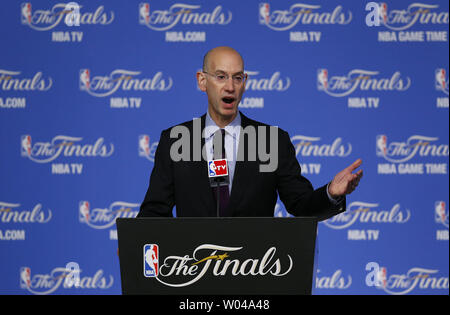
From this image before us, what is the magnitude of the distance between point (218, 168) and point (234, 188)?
0.48 metres

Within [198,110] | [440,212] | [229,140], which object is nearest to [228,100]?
[229,140]

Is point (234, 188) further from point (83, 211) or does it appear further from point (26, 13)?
point (26, 13)

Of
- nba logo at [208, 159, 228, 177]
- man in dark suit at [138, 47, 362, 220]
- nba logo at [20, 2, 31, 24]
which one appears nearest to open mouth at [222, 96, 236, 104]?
man in dark suit at [138, 47, 362, 220]

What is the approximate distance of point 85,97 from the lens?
4672 mm

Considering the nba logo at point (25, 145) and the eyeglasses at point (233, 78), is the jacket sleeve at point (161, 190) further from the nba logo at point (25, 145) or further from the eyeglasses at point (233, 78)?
the nba logo at point (25, 145)

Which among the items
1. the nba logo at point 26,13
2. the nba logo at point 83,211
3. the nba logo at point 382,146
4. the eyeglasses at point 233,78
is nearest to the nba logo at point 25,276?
the nba logo at point 83,211

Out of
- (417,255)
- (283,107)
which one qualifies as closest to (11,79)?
(283,107)

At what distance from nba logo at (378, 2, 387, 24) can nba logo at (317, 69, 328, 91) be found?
2.19 feet

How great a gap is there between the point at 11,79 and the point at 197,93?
1.67 meters

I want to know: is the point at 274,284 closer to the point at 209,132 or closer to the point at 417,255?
the point at 209,132

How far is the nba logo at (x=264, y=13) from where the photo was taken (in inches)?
184

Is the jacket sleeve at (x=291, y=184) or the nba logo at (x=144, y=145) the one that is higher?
the nba logo at (x=144, y=145)

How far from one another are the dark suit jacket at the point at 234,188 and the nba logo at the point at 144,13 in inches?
97.0

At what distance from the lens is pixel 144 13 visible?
467cm
